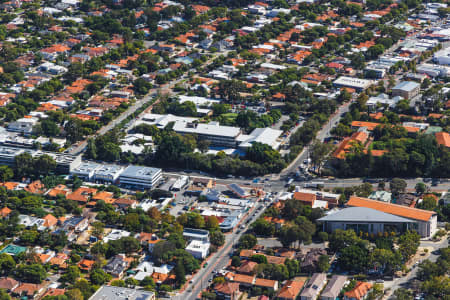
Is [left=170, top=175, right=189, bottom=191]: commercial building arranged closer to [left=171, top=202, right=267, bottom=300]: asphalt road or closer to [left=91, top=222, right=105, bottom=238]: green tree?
[left=171, top=202, right=267, bottom=300]: asphalt road

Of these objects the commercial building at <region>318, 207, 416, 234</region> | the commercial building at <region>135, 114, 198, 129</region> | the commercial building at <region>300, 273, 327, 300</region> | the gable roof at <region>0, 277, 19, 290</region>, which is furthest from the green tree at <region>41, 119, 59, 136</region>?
the commercial building at <region>300, 273, 327, 300</region>

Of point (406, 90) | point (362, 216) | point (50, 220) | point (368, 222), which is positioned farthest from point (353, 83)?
point (50, 220)

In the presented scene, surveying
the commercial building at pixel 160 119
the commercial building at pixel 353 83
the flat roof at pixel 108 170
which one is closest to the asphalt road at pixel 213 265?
the flat roof at pixel 108 170

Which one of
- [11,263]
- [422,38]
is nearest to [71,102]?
[11,263]

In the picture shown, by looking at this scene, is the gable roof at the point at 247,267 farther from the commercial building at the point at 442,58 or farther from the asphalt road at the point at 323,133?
the commercial building at the point at 442,58

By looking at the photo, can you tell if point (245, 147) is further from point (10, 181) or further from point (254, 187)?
point (10, 181)

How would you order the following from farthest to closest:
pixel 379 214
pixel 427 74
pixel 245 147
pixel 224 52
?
1. pixel 224 52
2. pixel 427 74
3. pixel 245 147
4. pixel 379 214
